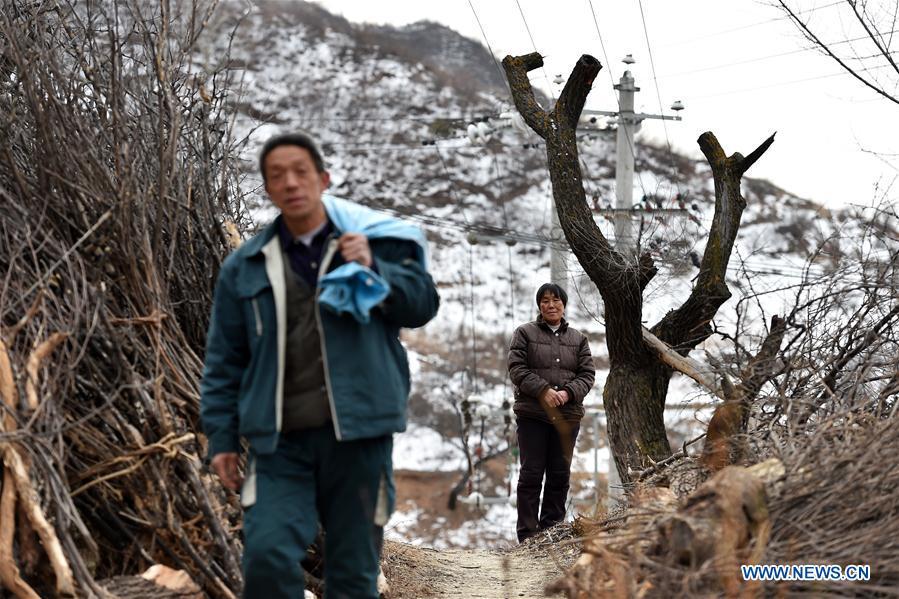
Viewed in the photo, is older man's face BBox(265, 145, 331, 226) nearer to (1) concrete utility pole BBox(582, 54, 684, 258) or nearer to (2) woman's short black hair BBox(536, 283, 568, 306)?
(2) woman's short black hair BBox(536, 283, 568, 306)

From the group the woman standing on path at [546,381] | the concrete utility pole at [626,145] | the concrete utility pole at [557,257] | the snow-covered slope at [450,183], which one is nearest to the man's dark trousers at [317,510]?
the woman standing on path at [546,381]

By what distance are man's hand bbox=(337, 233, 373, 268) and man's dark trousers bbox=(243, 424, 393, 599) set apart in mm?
501

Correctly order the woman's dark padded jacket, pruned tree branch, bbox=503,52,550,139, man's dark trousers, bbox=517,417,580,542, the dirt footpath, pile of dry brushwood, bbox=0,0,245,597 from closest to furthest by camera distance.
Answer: pile of dry brushwood, bbox=0,0,245,597 → the dirt footpath → the woman's dark padded jacket → man's dark trousers, bbox=517,417,580,542 → pruned tree branch, bbox=503,52,550,139

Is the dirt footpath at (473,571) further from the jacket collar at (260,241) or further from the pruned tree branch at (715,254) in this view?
the jacket collar at (260,241)

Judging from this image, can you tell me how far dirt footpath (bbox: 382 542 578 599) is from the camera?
233 inches

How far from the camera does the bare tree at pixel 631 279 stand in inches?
337

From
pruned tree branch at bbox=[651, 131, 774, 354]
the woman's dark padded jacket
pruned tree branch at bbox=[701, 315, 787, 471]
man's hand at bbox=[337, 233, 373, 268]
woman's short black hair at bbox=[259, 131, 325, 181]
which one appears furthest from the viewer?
pruned tree branch at bbox=[651, 131, 774, 354]

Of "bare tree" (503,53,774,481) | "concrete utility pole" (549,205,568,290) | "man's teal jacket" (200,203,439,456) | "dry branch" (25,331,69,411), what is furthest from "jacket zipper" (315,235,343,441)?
"concrete utility pole" (549,205,568,290)

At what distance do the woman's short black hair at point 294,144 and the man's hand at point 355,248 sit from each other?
0.89 ft

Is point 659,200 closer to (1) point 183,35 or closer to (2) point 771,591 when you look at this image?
(1) point 183,35

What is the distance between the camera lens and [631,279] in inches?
333

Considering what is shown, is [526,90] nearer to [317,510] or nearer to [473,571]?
[473,571]

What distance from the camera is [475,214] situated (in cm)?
4431

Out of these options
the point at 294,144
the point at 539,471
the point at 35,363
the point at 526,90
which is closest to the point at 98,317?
the point at 35,363
